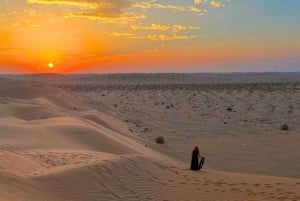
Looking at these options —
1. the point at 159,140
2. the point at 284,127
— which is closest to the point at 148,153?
the point at 159,140

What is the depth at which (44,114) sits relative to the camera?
22703mm

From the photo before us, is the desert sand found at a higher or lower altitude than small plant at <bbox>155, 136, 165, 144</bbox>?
higher

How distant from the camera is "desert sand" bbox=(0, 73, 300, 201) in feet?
31.7

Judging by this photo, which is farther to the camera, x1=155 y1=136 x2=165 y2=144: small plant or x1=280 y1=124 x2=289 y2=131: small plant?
x1=280 y1=124 x2=289 y2=131: small plant

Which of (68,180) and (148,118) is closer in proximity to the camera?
(68,180)

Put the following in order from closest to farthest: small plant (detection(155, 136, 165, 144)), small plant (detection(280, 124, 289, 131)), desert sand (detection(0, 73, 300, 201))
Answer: desert sand (detection(0, 73, 300, 201)) → small plant (detection(155, 136, 165, 144)) → small plant (detection(280, 124, 289, 131))

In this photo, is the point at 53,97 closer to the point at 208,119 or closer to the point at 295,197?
the point at 208,119

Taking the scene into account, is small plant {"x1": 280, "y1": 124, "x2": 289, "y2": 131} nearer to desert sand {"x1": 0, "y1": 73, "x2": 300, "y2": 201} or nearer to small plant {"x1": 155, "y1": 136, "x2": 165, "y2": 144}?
desert sand {"x1": 0, "y1": 73, "x2": 300, "y2": 201}

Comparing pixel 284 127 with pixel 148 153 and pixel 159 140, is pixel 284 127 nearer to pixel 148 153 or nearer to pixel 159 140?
pixel 159 140

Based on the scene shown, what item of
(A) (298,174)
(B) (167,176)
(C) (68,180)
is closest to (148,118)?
(A) (298,174)

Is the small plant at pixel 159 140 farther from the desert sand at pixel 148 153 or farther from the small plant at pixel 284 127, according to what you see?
the small plant at pixel 284 127

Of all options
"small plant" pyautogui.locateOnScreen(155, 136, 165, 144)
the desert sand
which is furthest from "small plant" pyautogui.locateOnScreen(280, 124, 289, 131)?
"small plant" pyautogui.locateOnScreen(155, 136, 165, 144)

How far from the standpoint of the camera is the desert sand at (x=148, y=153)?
9668 millimetres

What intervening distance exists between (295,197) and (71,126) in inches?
408
